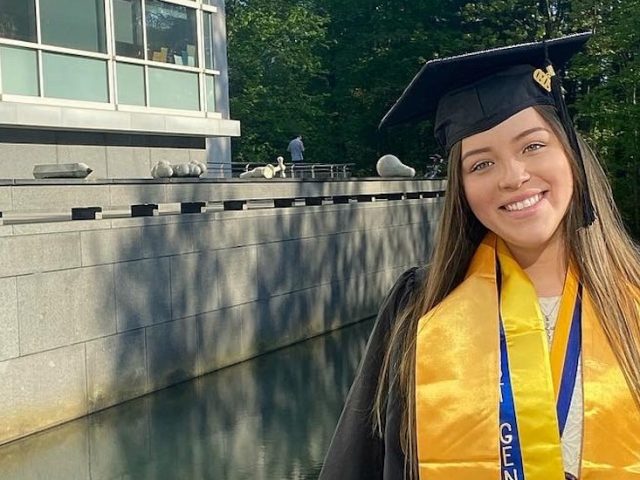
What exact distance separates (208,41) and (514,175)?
15.8 m

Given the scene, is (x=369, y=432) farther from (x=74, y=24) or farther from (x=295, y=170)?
(x=295, y=170)

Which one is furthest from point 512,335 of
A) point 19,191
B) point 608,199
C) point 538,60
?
point 19,191

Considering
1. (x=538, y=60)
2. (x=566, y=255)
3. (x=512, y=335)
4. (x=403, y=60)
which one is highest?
(x=403, y=60)

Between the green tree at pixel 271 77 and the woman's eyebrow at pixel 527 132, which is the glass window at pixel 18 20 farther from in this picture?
the green tree at pixel 271 77

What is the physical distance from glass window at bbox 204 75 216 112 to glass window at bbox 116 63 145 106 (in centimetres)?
181

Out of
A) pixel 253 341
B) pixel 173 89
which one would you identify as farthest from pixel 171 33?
pixel 253 341

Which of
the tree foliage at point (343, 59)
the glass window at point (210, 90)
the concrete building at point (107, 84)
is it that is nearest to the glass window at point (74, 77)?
the concrete building at point (107, 84)

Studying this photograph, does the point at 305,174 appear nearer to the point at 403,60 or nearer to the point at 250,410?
the point at 403,60

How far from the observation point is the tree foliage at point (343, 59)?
33844 mm

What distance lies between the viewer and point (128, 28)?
1534cm

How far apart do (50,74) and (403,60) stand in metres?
22.9

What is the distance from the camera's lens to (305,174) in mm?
23672

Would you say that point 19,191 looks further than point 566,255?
Yes

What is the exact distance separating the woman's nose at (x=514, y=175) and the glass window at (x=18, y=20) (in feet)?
40.6
